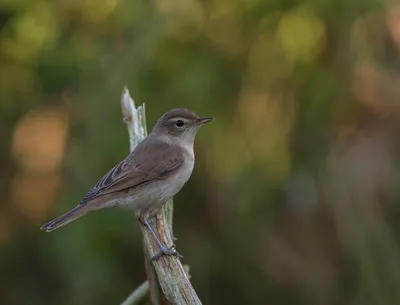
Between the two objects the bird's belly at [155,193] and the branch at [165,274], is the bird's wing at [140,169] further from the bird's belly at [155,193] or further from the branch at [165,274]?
the branch at [165,274]

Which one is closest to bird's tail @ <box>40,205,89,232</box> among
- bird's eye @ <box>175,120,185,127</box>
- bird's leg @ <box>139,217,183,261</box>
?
bird's leg @ <box>139,217,183,261</box>

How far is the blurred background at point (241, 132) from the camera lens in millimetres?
5359

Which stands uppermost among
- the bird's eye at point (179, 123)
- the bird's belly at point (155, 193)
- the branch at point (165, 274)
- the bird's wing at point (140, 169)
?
the bird's eye at point (179, 123)

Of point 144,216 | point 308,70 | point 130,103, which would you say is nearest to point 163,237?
point 144,216

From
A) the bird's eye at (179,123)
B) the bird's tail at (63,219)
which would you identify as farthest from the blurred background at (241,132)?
the bird's tail at (63,219)

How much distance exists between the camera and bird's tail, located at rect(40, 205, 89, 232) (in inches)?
154

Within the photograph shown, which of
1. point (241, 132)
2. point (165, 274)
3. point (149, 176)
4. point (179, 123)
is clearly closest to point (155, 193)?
point (149, 176)

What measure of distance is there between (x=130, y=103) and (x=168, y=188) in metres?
0.49

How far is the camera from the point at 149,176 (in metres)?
4.35

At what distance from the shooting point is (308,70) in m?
5.47

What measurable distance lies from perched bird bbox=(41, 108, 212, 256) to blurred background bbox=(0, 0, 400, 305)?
28.9 inches

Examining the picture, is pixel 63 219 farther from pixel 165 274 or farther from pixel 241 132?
pixel 241 132

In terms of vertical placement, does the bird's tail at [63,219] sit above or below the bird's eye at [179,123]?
below

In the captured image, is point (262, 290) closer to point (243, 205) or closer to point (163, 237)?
point (243, 205)
